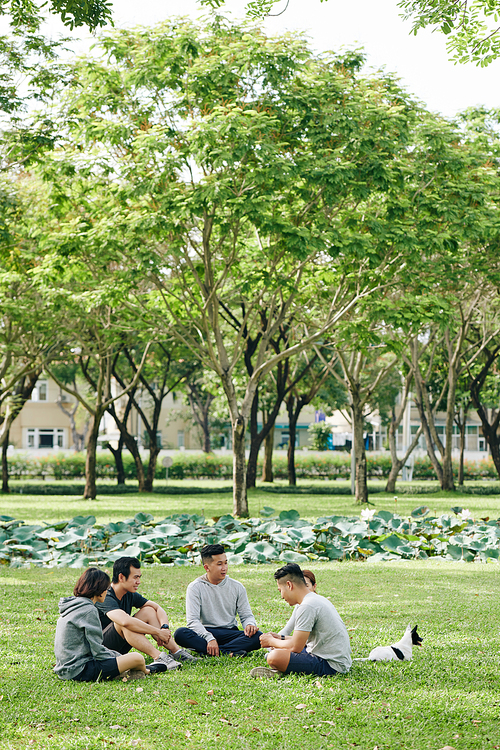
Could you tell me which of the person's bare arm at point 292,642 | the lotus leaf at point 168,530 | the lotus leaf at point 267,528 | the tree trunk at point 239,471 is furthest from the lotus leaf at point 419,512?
the person's bare arm at point 292,642

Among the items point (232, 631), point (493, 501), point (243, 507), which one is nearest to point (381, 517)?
point (243, 507)

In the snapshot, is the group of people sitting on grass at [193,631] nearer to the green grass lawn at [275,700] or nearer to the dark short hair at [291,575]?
the dark short hair at [291,575]

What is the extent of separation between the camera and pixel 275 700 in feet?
16.4

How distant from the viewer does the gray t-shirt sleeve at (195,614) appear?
6.05 meters

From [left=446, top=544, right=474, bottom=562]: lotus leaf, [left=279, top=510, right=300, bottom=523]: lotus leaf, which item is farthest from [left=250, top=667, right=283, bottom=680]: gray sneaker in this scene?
[left=279, top=510, right=300, bottom=523]: lotus leaf

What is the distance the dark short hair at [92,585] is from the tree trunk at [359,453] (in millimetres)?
17688

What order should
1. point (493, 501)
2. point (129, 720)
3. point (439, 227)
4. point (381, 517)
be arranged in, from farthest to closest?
point (493, 501) → point (439, 227) → point (381, 517) → point (129, 720)

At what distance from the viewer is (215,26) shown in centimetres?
1333

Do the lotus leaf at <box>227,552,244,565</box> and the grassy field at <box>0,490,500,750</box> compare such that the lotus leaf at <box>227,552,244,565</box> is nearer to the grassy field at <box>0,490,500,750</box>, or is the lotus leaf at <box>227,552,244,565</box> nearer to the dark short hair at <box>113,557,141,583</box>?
the grassy field at <box>0,490,500,750</box>

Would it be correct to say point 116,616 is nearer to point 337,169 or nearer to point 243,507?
point 337,169

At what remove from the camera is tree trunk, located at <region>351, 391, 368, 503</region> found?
22.7 m

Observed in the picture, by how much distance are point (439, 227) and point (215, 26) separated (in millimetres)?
5964

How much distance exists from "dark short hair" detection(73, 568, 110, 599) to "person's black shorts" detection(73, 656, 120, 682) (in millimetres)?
478

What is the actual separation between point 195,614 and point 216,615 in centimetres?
22
